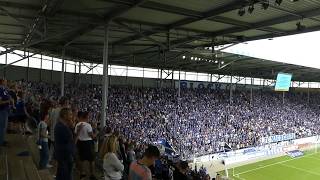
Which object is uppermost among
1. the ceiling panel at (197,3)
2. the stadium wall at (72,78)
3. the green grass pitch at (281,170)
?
the ceiling panel at (197,3)

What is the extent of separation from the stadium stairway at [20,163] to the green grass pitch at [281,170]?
19.2 m

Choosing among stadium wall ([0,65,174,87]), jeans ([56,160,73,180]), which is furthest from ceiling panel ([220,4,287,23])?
stadium wall ([0,65,174,87])

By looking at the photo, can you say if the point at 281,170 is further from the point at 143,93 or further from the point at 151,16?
the point at 151,16

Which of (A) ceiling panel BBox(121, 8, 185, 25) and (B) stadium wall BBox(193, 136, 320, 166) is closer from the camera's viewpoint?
(A) ceiling panel BBox(121, 8, 185, 25)

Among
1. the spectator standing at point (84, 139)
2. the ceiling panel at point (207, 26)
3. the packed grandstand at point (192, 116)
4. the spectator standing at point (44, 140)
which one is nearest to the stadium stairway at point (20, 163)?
the spectator standing at point (44, 140)

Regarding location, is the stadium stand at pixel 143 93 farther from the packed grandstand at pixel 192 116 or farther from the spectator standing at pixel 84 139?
the packed grandstand at pixel 192 116

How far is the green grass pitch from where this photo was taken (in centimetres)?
2581

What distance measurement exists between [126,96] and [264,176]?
13728 millimetres

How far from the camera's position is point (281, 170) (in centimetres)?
2811

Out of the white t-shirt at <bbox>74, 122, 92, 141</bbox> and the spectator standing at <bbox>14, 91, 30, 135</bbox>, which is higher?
the spectator standing at <bbox>14, 91, 30, 135</bbox>

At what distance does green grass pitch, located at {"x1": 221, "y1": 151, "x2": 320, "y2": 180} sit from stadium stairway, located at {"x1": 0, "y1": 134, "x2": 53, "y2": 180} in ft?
63.0

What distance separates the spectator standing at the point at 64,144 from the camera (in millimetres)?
4633

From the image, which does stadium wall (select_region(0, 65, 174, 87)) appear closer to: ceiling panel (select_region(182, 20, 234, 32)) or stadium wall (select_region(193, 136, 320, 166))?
stadium wall (select_region(193, 136, 320, 166))

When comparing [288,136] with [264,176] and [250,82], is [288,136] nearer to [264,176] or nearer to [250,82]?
[264,176]
